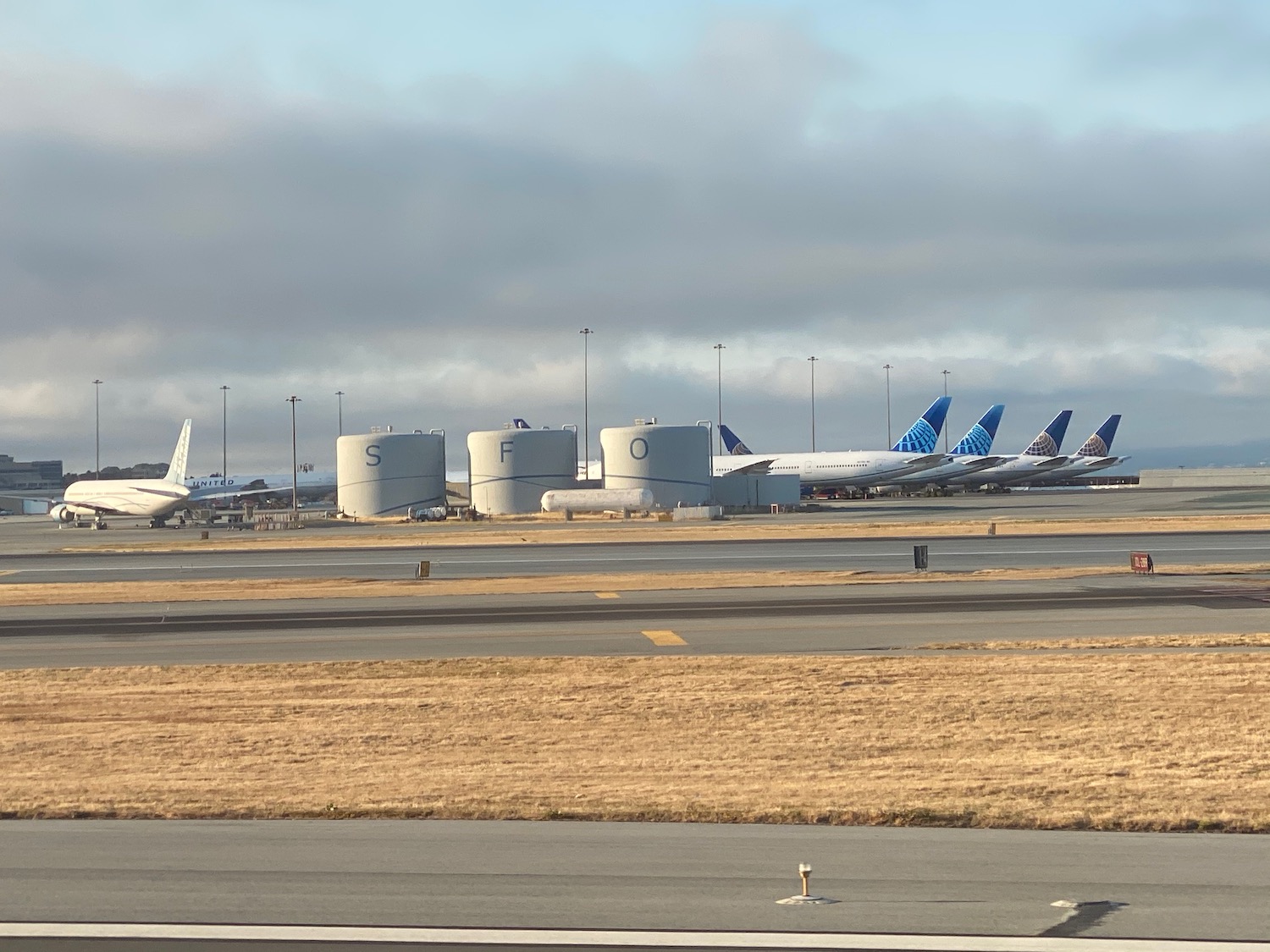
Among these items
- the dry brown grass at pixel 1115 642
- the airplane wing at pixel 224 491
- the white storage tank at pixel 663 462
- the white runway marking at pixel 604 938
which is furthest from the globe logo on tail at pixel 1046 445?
the white runway marking at pixel 604 938

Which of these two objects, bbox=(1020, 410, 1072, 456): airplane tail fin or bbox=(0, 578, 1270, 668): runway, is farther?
bbox=(1020, 410, 1072, 456): airplane tail fin

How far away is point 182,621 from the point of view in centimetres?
3544

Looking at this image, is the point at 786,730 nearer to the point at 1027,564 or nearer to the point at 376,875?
the point at 376,875

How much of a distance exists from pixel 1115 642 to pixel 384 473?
98.6 meters

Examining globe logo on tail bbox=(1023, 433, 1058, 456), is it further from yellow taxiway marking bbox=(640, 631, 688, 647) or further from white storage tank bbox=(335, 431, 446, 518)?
yellow taxiway marking bbox=(640, 631, 688, 647)

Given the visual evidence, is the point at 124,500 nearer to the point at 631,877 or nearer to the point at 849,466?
the point at 849,466

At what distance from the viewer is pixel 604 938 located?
354 inches

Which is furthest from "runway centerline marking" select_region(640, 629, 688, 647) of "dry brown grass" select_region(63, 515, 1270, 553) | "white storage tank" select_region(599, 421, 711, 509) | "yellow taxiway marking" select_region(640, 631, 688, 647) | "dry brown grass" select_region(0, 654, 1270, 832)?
"white storage tank" select_region(599, 421, 711, 509)

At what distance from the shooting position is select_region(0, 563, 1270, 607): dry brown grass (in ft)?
141

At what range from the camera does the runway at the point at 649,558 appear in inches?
2020

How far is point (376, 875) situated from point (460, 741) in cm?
787

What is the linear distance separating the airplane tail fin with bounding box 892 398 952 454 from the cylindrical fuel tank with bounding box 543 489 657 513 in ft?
163

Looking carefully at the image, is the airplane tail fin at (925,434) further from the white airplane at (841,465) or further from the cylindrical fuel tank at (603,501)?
the cylindrical fuel tank at (603,501)

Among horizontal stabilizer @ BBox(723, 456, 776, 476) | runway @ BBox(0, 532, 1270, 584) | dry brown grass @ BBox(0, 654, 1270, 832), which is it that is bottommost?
dry brown grass @ BBox(0, 654, 1270, 832)
